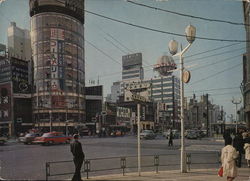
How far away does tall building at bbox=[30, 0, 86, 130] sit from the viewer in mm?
62156

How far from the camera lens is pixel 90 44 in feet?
47.4

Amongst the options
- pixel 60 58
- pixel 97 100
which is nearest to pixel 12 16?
pixel 60 58

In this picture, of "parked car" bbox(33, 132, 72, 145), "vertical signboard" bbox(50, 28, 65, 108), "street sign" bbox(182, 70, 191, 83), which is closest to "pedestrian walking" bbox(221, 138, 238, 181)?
"street sign" bbox(182, 70, 191, 83)

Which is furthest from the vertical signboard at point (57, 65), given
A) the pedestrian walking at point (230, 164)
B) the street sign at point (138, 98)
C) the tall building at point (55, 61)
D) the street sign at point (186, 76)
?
the pedestrian walking at point (230, 164)

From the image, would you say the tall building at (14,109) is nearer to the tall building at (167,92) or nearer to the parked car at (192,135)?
the parked car at (192,135)

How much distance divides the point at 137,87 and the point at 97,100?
68993mm

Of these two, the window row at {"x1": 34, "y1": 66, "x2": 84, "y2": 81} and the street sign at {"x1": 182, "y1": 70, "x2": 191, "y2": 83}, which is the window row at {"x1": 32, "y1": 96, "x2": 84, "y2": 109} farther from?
the street sign at {"x1": 182, "y1": 70, "x2": 191, "y2": 83}

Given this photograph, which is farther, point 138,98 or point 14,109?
point 14,109

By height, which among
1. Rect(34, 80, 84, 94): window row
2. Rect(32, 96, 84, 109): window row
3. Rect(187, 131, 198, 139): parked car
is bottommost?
Rect(187, 131, 198, 139): parked car

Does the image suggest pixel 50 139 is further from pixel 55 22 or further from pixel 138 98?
pixel 55 22

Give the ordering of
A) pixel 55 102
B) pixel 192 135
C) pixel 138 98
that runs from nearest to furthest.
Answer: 1. pixel 138 98
2. pixel 192 135
3. pixel 55 102

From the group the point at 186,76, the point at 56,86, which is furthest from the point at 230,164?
the point at 56,86

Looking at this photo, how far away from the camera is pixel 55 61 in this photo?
206 feet

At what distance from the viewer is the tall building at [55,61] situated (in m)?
62.2
